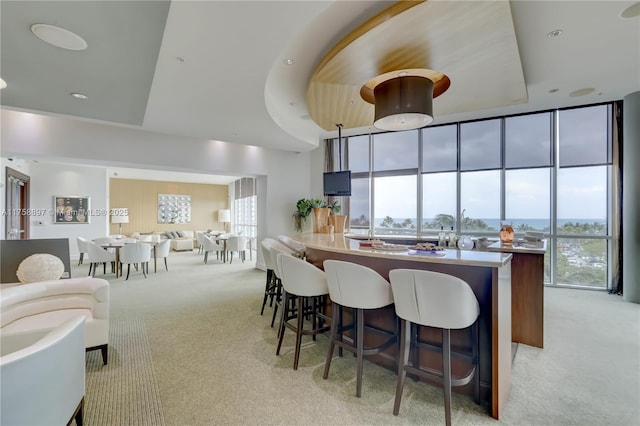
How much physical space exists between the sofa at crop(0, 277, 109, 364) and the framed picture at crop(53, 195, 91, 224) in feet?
25.5

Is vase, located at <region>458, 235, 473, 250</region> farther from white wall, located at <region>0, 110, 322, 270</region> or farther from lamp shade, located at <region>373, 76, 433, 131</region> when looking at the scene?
white wall, located at <region>0, 110, 322, 270</region>

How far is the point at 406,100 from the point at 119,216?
10642 millimetres

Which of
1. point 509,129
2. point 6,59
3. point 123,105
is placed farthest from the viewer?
point 509,129

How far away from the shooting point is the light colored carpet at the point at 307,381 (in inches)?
77.5

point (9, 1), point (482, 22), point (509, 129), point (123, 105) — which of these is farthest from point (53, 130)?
point (509, 129)

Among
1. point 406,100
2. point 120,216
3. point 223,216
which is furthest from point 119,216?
point 406,100

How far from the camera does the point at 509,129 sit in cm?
588

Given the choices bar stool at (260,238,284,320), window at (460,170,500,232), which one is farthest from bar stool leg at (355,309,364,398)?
window at (460,170,500,232)

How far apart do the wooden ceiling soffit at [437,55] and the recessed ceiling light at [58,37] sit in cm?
220

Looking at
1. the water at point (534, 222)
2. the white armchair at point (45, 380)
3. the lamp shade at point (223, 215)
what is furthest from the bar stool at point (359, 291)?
the lamp shade at point (223, 215)

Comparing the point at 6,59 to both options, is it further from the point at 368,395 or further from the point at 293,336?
the point at 368,395

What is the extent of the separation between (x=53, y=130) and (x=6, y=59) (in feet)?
8.38

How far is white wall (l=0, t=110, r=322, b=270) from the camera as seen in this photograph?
4.67m

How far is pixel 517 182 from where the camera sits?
5.84m
